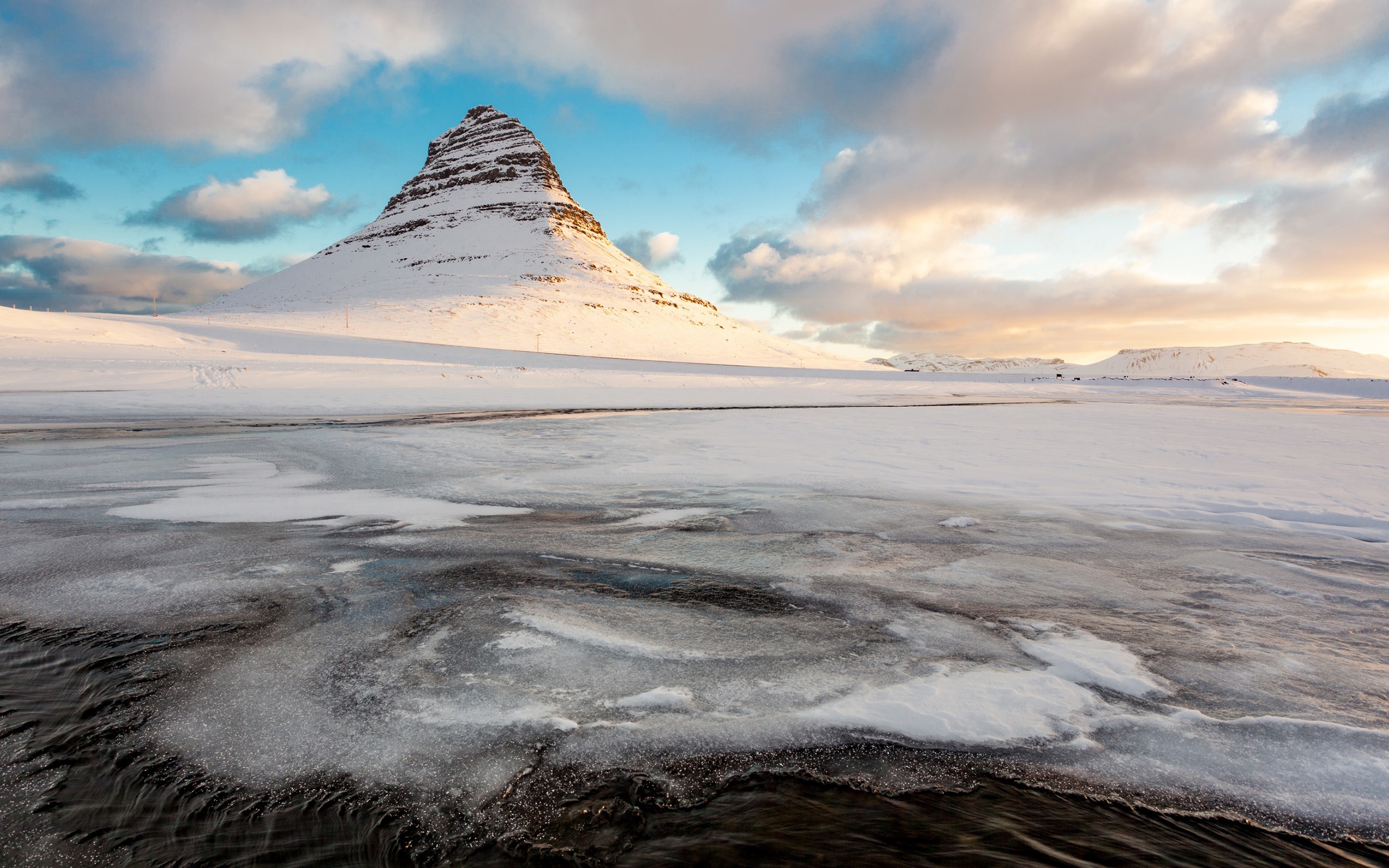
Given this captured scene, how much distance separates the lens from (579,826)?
7.31ft

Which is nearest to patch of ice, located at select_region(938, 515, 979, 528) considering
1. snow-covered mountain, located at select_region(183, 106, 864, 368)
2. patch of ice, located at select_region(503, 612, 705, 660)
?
patch of ice, located at select_region(503, 612, 705, 660)

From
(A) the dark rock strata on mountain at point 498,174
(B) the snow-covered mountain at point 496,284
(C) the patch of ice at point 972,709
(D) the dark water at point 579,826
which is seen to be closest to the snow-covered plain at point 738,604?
(C) the patch of ice at point 972,709

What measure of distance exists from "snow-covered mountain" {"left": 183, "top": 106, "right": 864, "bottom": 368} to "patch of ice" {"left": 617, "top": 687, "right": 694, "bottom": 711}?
5967cm

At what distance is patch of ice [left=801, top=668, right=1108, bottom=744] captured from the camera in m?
2.84

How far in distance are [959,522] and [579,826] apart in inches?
213

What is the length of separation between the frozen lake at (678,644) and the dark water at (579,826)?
0.08ft

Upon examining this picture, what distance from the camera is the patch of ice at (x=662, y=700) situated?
9.82ft

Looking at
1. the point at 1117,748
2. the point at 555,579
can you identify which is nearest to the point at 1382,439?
the point at 1117,748

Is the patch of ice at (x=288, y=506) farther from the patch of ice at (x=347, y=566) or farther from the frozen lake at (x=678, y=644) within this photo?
the patch of ice at (x=347, y=566)

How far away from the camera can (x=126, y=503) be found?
676cm

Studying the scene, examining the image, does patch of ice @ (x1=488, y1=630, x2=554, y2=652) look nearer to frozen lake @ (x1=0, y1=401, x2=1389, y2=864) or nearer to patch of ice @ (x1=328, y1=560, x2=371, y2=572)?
frozen lake @ (x1=0, y1=401, x2=1389, y2=864)

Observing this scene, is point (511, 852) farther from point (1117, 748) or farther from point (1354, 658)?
point (1354, 658)

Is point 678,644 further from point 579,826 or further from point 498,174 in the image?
point 498,174

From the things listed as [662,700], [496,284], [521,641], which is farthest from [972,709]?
[496,284]
